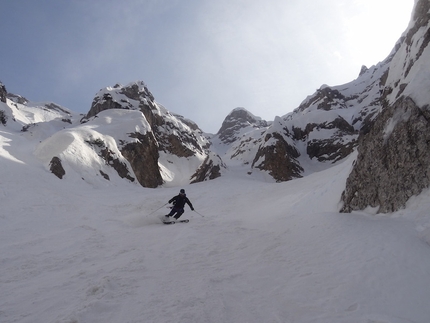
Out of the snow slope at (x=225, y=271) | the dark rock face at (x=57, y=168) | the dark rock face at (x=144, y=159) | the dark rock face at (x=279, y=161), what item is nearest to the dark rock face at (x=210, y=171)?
the dark rock face at (x=144, y=159)

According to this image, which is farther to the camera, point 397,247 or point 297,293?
point 397,247

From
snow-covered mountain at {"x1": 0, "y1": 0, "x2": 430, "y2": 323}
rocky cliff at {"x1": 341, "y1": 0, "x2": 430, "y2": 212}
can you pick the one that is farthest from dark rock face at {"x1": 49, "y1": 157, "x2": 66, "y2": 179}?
rocky cliff at {"x1": 341, "y1": 0, "x2": 430, "y2": 212}

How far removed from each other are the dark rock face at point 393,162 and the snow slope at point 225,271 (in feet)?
1.57

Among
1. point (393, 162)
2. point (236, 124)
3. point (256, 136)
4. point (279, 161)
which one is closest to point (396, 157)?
point (393, 162)

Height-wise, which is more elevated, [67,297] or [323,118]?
[323,118]

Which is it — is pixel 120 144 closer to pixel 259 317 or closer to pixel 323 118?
pixel 259 317

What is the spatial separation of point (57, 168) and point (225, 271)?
19783mm

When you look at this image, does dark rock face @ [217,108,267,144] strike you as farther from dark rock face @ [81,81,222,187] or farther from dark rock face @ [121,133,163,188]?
dark rock face @ [121,133,163,188]

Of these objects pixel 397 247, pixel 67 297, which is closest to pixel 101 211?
pixel 67 297

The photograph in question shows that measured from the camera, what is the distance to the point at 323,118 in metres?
63.2

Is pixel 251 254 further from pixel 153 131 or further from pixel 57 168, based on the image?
pixel 153 131

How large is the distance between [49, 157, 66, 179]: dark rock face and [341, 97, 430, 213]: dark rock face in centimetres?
1984

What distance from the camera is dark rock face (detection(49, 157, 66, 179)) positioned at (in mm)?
19781

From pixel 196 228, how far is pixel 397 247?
625cm
